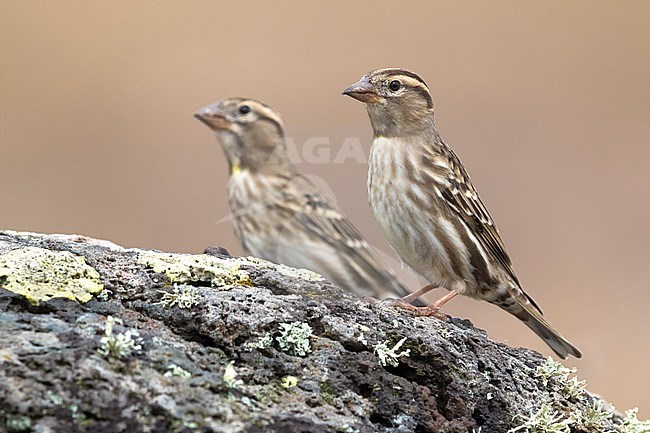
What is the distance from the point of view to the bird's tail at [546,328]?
530 cm

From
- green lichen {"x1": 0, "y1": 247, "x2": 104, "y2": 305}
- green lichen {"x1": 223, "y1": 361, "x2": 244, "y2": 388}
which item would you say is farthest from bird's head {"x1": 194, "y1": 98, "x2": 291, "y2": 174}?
green lichen {"x1": 223, "y1": 361, "x2": 244, "y2": 388}

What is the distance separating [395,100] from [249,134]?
9.94ft

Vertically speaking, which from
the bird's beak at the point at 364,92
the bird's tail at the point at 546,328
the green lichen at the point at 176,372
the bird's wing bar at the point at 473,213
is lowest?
the green lichen at the point at 176,372

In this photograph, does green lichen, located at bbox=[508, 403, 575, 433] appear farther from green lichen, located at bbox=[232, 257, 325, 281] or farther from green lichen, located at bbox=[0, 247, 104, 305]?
green lichen, located at bbox=[0, 247, 104, 305]

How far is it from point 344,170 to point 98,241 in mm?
3547

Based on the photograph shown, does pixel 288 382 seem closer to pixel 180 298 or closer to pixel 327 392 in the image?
pixel 327 392

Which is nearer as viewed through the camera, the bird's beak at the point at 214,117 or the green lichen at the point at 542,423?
the green lichen at the point at 542,423

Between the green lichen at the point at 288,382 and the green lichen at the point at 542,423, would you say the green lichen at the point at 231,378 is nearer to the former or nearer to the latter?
the green lichen at the point at 288,382

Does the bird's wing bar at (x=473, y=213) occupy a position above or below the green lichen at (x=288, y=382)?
Answer: above

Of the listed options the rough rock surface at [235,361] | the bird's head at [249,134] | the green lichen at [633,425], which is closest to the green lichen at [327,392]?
the rough rock surface at [235,361]

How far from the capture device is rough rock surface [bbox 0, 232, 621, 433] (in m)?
2.58

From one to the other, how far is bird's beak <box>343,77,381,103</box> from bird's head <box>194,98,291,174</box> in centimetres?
284

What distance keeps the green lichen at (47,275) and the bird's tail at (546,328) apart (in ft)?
9.35

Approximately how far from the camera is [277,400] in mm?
2875
